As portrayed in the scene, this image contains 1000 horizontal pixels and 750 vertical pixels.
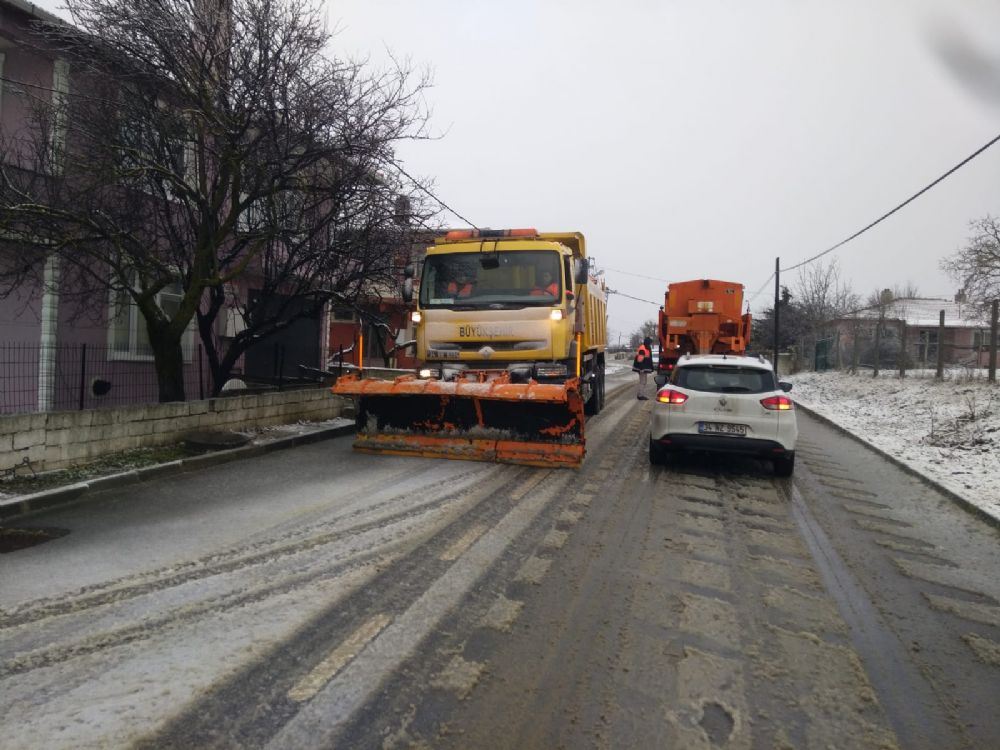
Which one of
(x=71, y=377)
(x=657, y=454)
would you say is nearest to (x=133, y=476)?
(x=71, y=377)

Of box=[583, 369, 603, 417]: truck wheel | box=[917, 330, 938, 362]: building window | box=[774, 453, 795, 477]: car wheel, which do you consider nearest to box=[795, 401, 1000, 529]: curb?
box=[774, 453, 795, 477]: car wheel

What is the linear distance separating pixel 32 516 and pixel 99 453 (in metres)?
1.89

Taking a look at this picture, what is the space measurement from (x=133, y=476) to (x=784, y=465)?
8151 mm

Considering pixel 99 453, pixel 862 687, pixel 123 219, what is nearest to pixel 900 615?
pixel 862 687

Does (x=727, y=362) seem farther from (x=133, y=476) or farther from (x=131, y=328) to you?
(x=131, y=328)

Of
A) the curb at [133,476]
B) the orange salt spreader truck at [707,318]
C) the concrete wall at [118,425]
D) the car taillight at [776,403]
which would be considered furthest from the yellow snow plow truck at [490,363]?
the orange salt spreader truck at [707,318]

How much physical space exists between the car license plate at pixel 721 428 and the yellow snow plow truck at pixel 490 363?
159 centimetres

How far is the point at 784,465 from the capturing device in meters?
8.97

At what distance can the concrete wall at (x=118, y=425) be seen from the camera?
7.13 m

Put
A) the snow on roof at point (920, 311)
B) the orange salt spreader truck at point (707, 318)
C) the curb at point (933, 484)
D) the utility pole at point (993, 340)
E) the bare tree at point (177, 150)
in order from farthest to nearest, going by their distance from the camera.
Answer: the snow on roof at point (920, 311) → the orange salt spreader truck at point (707, 318) → the utility pole at point (993, 340) → the bare tree at point (177, 150) → the curb at point (933, 484)

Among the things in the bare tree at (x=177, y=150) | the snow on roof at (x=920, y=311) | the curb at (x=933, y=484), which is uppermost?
the snow on roof at (x=920, y=311)

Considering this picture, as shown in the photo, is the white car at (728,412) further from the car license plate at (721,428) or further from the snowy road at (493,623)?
the snowy road at (493,623)

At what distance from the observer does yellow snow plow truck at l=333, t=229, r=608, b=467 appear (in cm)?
901

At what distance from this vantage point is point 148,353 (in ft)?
41.9
